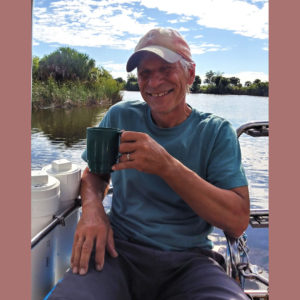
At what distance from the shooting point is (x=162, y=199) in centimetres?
138

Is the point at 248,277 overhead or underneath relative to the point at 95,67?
underneath

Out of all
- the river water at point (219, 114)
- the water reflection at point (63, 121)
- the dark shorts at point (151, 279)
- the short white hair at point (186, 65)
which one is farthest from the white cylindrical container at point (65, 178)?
the water reflection at point (63, 121)

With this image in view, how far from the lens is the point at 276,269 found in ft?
3.00

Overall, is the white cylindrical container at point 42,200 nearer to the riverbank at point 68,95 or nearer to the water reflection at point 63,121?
the water reflection at point 63,121

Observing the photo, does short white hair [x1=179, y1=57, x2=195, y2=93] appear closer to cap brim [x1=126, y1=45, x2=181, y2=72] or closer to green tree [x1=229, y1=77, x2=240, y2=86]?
cap brim [x1=126, y1=45, x2=181, y2=72]

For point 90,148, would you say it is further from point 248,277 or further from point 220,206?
point 248,277

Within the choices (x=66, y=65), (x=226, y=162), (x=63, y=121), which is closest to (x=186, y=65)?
(x=226, y=162)

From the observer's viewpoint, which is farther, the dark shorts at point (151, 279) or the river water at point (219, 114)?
the river water at point (219, 114)

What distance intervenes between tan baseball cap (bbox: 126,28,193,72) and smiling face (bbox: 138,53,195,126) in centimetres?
4

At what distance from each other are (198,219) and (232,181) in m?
0.24

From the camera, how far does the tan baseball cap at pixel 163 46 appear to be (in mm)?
1367

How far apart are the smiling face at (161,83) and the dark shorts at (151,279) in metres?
0.60

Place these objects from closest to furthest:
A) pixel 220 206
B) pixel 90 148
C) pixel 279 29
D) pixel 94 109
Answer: pixel 279 29
pixel 90 148
pixel 220 206
pixel 94 109

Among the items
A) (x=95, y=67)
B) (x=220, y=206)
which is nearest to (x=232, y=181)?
(x=220, y=206)
